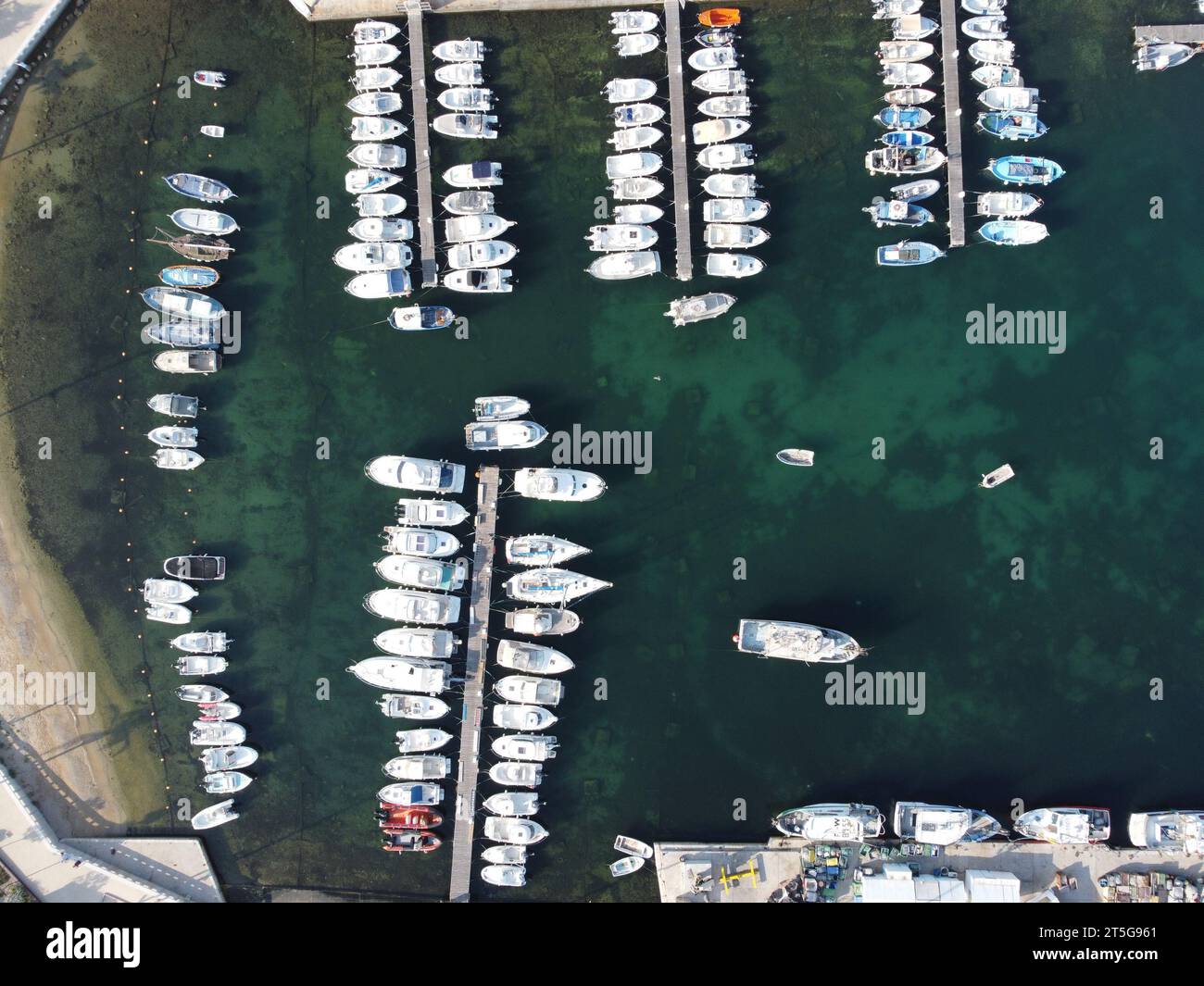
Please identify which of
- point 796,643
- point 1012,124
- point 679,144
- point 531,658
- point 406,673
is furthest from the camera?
point 1012,124

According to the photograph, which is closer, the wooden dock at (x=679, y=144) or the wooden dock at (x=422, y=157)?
the wooden dock at (x=679, y=144)

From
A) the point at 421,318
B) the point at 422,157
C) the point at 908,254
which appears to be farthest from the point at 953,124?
the point at 421,318

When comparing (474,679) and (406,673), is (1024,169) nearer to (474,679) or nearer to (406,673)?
(474,679)

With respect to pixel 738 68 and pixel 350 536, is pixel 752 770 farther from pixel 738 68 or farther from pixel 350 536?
pixel 738 68

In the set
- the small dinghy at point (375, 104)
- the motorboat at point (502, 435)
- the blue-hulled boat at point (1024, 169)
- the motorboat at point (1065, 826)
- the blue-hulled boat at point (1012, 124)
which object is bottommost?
the motorboat at point (1065, 826)

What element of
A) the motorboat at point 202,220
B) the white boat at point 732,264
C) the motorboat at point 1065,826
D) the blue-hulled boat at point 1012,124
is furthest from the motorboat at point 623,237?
Answer: the motorboat at point 1065,826

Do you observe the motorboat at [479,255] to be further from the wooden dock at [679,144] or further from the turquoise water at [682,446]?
the wooden dock at [679,144]
